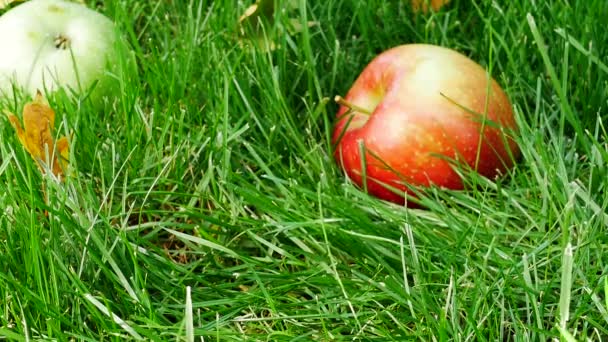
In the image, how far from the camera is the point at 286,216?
6.21 ft

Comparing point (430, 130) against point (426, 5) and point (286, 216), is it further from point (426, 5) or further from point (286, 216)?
point (426, 5)

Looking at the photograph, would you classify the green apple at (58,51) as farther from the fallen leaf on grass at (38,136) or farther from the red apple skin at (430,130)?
the red apple skin at (430,130)

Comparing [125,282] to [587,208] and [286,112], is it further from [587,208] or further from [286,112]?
[587,208]

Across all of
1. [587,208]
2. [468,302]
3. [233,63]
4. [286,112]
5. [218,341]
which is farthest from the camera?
[233,63]

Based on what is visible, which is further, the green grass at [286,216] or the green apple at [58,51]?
the green apple at [58,51]

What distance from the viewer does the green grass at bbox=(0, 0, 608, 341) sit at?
1.65 m

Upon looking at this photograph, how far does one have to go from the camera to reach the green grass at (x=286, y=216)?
1.65m

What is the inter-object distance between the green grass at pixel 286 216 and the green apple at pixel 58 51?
83 millimetres

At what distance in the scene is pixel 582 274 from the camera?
5.41 ft

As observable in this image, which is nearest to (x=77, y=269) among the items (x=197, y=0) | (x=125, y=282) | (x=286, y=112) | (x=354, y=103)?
(x=125, y=282)

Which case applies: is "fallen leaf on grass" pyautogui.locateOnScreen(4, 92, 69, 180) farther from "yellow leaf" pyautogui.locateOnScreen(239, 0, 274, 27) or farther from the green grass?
"yellow leaf" pyautogui.locateOnScreen(239, 0, 274, 27)

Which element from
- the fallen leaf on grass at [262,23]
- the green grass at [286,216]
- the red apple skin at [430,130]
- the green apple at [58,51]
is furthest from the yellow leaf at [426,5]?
the green apple at [58,51]

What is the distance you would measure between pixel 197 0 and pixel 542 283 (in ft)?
4.55

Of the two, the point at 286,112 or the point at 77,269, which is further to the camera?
the point at 286,112
